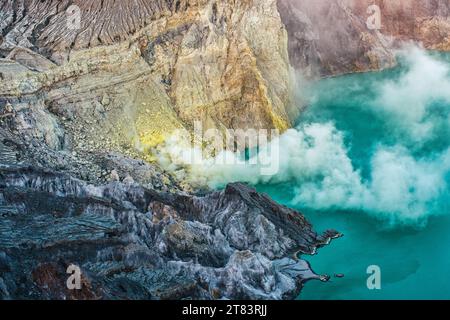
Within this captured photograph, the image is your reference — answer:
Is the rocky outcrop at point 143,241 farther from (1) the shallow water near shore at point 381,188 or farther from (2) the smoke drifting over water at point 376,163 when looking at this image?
(2) the smoke drifting over water at point 376,163

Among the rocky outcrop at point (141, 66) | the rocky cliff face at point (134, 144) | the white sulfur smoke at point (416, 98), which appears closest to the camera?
the rocky cliff face at point (134, 144)

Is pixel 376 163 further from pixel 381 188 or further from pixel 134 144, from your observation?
pixel 134 144

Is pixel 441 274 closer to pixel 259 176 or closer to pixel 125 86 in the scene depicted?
pixel 259 176

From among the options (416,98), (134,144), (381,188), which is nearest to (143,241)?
(134,144)

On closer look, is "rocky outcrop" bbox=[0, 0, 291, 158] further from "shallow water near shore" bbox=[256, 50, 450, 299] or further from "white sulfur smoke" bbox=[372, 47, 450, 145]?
"white sulfur smoke" bbox=[372, 47, 450, 145]

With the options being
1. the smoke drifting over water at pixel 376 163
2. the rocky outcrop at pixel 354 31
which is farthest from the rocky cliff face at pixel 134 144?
the smoke drifting over water at pixel 376 163
